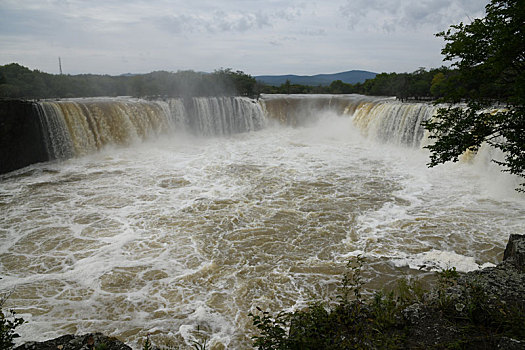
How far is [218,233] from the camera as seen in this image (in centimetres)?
835

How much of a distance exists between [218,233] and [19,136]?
461 inches

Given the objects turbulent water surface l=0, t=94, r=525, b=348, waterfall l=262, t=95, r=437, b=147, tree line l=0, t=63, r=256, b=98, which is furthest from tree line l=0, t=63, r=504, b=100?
turbulent water surface l=0, t=94, r=525, b=348

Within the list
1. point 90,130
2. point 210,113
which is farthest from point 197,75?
point 90,130

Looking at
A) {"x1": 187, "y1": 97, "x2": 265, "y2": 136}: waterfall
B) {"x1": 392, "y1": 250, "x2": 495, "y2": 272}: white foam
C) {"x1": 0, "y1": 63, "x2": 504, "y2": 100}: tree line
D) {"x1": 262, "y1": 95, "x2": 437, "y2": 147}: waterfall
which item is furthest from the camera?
{"x1": 0, "y1": 63, "x2": 504, "y2": 100}: tree line

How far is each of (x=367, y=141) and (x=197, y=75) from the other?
60.0 ft

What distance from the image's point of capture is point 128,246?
768 centimetres

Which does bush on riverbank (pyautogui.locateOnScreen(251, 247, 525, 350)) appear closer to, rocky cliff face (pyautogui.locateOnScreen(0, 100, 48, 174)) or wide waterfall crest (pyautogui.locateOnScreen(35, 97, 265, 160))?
rocky cliff face (pyautogui.locateOnScreen(0, 100, 48, 174))

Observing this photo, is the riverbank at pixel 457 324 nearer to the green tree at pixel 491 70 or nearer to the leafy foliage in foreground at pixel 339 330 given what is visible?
the leafy foliage in foreground at pixel 339 330

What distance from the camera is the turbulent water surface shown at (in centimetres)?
562

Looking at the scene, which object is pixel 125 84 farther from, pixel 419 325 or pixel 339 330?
pixel 419 325

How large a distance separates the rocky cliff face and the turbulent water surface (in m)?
0.94

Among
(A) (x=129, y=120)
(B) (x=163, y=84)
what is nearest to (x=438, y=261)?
(A) (x=129, y=120)

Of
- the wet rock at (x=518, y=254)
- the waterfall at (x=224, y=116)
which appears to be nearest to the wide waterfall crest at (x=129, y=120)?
the waterfall at (x=224, y=116)

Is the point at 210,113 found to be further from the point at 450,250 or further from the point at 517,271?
the point at 517,271
